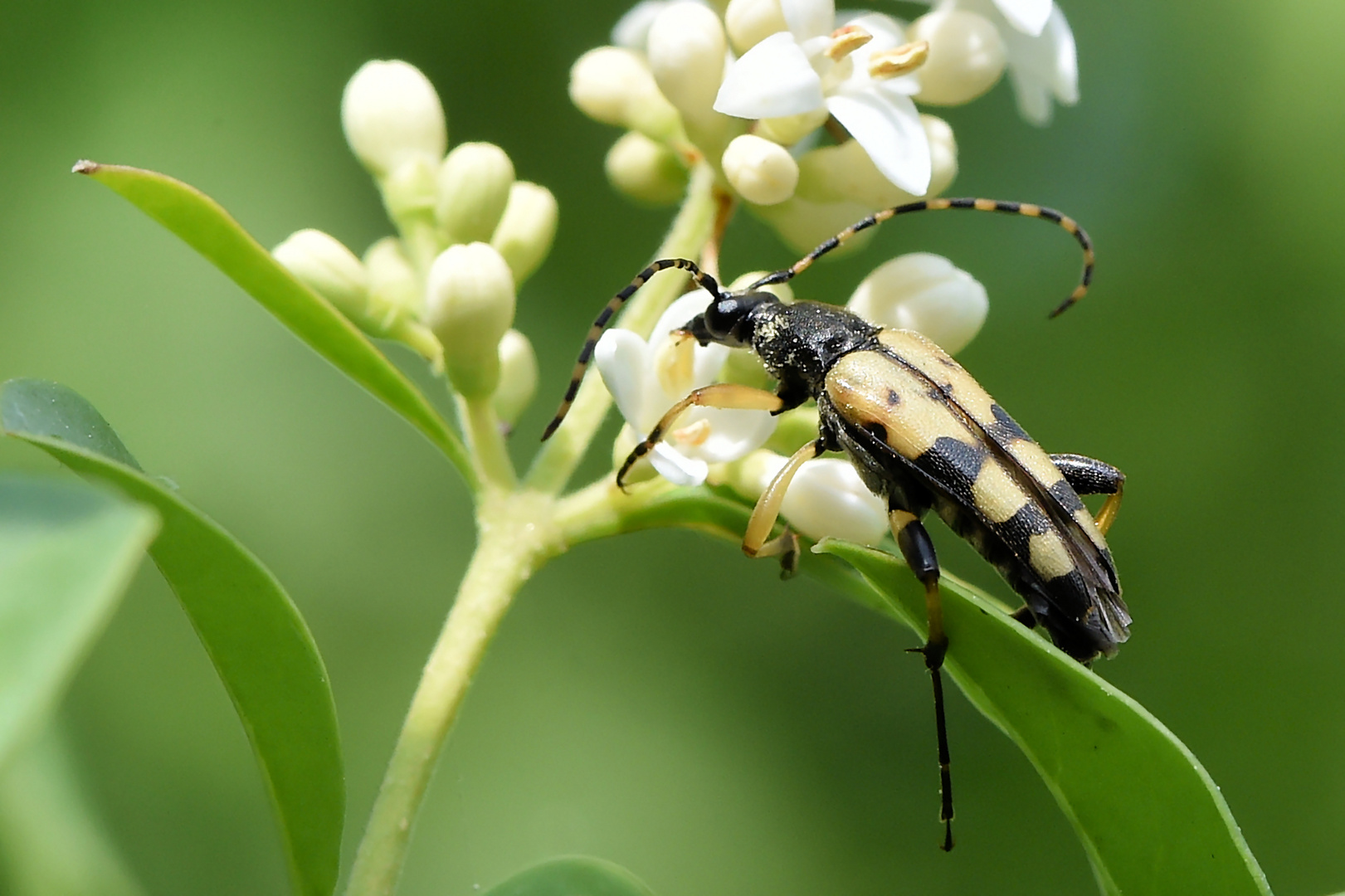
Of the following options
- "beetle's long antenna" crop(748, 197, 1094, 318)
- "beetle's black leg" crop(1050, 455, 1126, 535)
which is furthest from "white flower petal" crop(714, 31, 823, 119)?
"beetle's black leg" crop(1050, 455, 1126, 535)

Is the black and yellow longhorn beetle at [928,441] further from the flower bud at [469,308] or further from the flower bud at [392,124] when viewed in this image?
the flower bud at [392,124]

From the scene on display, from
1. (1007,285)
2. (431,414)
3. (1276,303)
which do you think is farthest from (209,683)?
(1276,303)

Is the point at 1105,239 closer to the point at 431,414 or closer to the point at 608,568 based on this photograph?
the point at 608,568

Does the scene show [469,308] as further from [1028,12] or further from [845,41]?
[1028,12]

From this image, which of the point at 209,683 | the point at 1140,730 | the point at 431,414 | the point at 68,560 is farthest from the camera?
the point at 209,683

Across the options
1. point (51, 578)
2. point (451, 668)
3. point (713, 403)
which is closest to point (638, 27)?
point (713, 403)
